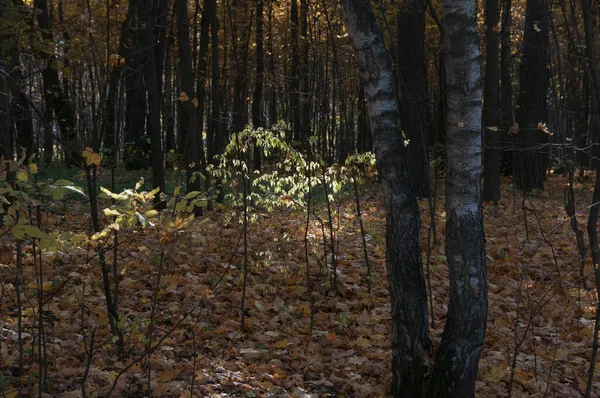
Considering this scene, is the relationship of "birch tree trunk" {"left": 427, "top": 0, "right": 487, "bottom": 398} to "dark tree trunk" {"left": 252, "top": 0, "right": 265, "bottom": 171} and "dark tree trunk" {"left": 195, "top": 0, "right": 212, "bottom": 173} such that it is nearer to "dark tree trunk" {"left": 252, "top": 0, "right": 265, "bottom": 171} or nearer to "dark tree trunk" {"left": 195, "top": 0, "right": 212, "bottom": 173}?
"dark tree trunk" {"left": 195, "top": 0, "right": 212, "bottom": 173}

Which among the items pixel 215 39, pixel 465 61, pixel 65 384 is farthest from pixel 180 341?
pixel 215 39

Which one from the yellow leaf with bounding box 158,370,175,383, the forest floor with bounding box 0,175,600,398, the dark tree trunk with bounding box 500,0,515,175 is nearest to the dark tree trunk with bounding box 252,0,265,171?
the dark tree trunk with bounding box 500,0,515,175

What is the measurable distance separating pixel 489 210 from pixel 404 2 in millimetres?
4537

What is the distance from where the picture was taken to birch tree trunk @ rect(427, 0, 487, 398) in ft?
12.7

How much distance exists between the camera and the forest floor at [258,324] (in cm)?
419

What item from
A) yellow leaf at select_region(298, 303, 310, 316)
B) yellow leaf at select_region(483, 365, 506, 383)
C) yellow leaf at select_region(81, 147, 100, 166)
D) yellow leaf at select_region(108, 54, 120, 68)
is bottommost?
yellow leaf at select_region(483, 365, 506, 383)

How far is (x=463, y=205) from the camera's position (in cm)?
392

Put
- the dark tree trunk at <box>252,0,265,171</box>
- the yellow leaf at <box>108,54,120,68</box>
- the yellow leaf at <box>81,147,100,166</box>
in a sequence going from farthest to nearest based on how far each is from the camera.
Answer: the dark tree trunk at <box>252,0,265,171</box> → the yellow leaf at <box>108,54,120,68</box> → the yellow leaf at <box>81,147,100,166</box>

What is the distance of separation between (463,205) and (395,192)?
0.47 metres

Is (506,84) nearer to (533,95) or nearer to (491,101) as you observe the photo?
(533,95)

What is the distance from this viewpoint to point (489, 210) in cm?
1191

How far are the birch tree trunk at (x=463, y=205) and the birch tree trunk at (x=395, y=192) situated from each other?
0.21 metres

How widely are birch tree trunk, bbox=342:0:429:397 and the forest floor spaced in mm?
670

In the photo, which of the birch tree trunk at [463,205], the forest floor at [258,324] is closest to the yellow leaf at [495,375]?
the forest floor at [258,324]
